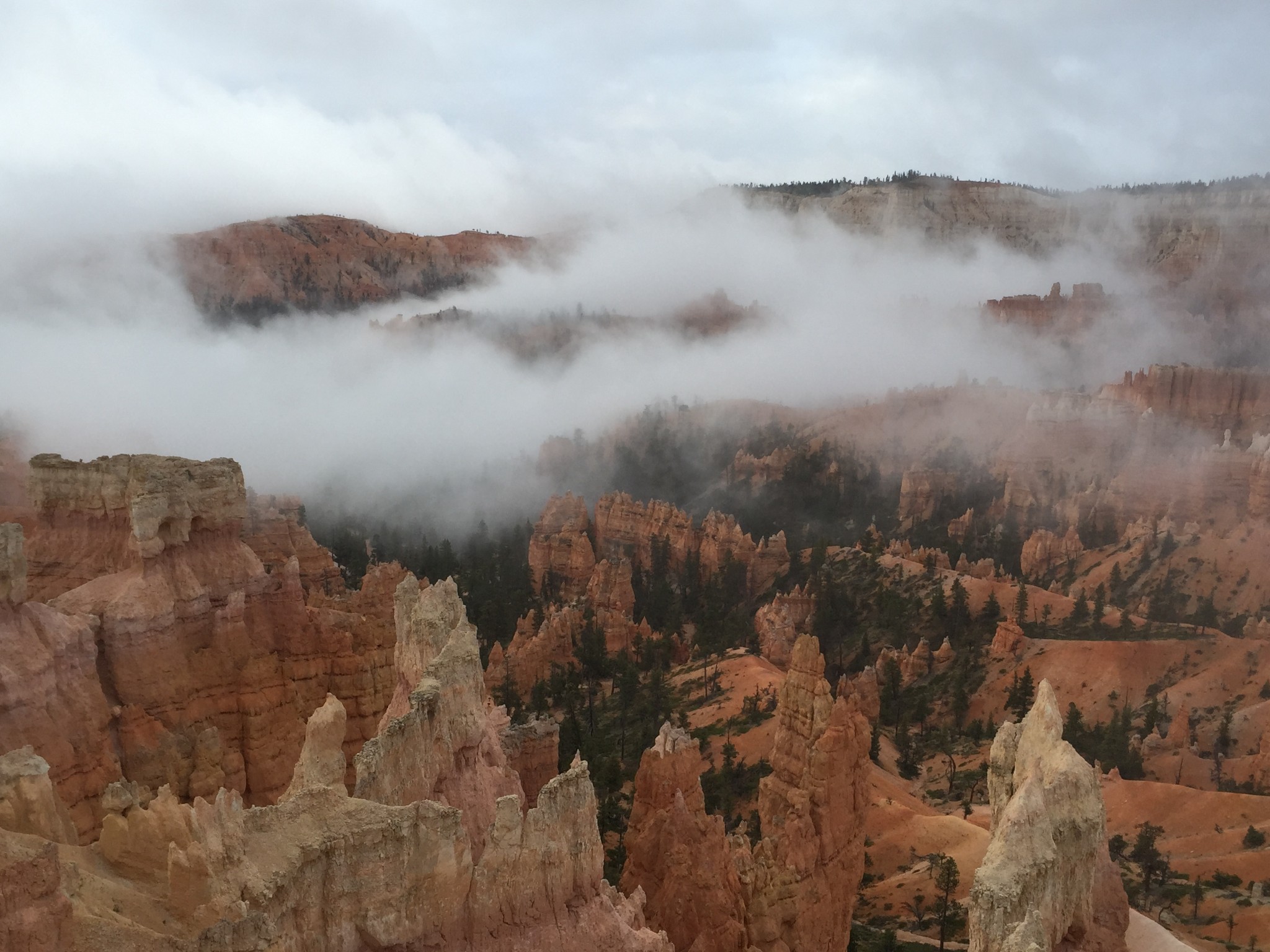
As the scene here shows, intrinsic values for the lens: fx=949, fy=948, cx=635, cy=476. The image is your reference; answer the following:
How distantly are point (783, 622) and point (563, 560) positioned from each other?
29.8 meters

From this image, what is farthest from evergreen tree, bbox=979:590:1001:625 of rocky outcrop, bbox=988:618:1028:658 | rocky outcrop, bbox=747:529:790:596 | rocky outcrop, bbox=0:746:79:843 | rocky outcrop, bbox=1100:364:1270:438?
rocky outcrop, bbox=0:746:79:843

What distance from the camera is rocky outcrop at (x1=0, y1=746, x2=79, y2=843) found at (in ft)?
38.4

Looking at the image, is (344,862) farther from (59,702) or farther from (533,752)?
(533,752)

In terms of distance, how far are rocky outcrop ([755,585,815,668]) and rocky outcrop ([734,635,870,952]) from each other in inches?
1240

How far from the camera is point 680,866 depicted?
23.5 meters

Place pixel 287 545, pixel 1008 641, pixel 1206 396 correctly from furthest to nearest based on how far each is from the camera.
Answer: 1. pixel 1206 396
2. pixel 1008 641
3. pixel 287 545

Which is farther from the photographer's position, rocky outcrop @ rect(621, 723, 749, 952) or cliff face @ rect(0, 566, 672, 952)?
rocky outcrop @ rect(621, 723, 749, 952)

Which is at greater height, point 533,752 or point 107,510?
point 107,510

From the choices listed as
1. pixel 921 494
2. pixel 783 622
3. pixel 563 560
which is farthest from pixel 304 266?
pixel 783 622

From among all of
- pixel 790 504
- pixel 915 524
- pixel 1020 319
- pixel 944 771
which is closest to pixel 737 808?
pixel 944 771

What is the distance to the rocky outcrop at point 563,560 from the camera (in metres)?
91.4

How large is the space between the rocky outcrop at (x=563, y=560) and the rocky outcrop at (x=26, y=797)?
2975 inches

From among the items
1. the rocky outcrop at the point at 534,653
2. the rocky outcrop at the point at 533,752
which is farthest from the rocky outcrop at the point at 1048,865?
the rocky outcrop at the point at 534,653

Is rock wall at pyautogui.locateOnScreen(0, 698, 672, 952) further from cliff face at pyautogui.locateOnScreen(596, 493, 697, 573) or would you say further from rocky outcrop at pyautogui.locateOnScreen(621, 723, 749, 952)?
cliff face at pyautogui.locateOnScreen(596, 493, 697, 573)
